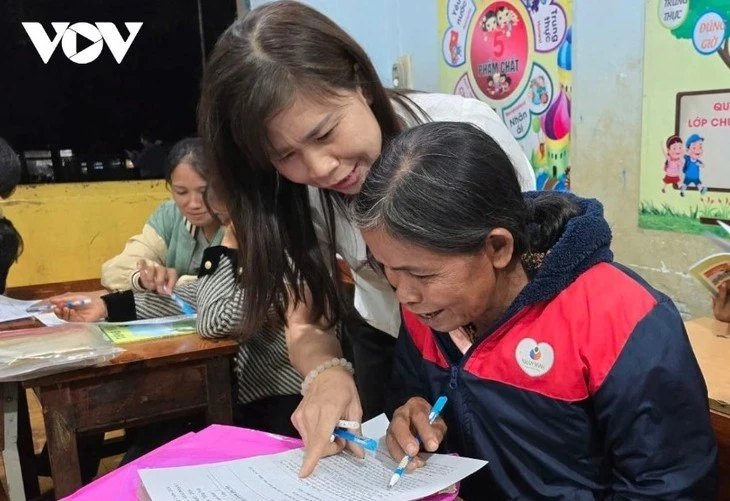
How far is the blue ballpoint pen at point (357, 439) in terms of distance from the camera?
0.95 m

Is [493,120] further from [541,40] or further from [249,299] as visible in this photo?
[541,40]

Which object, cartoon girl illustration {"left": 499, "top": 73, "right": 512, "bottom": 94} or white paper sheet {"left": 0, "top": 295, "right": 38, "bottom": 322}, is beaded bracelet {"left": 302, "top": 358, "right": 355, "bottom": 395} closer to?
white paper sheet {"left": 0, "top": 295, "right": 38, "bottom": 322}

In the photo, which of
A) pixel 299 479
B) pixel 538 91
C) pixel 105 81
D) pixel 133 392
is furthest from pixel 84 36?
pixel 299 479

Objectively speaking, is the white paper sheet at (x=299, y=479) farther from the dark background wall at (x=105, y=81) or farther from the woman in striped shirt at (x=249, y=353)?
the dark background wall at (x=105, y=81)

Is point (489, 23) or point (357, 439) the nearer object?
point (357, 439)

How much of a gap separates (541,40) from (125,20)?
8.63 ft

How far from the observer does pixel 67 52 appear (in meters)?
3.77

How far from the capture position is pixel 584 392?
2.91 ft

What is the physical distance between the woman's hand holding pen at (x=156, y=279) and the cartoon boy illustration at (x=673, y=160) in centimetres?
155

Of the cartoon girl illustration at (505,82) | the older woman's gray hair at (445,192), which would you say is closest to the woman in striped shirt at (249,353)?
the older woman's gray hair at (445,192)

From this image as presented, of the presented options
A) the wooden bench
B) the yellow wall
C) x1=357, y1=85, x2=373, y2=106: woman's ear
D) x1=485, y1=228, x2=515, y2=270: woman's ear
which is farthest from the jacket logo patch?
the yellow wall

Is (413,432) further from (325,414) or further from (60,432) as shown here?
(60,432)

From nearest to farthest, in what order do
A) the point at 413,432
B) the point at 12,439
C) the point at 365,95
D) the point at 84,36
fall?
1. the point at 413,432
2. the point at 365,95
3. the point at 12,439
4. the point at 84,36

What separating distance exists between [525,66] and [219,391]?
1.52m
